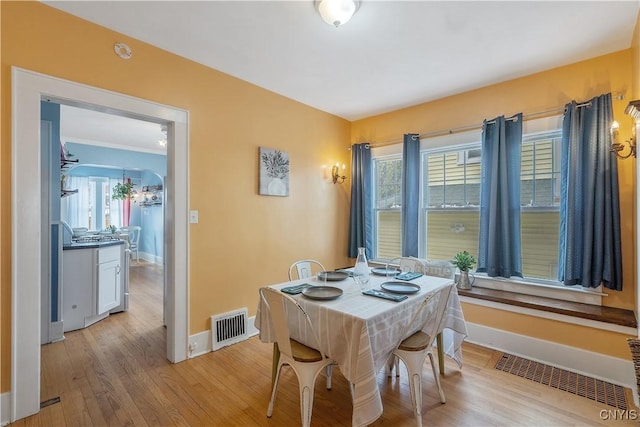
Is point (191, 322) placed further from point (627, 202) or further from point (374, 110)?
point (627, 202)

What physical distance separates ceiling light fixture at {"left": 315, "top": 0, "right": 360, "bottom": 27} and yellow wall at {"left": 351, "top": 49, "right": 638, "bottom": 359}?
1.99 metres

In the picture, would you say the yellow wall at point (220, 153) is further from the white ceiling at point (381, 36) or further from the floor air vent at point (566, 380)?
the floor air vent at point (566, 380)

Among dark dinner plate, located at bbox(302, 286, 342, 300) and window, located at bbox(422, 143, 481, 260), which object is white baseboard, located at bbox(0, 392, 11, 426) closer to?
Result: dark dinner plate, located at bbox(302, 286, 342, 300)

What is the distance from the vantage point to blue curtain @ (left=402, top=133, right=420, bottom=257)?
12.1 feet

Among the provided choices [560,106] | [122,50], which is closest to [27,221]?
[122,50]

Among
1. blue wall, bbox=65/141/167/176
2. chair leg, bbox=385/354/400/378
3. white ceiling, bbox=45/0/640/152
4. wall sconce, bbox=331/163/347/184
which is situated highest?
white ceiling, bbox=45/0/640/152

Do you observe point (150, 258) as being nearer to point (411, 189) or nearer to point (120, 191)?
point (120, 191)

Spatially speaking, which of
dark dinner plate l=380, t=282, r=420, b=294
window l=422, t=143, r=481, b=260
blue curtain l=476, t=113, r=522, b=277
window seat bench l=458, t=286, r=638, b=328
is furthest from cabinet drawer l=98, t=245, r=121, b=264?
blue curtain l=476, t=113, r=522, b=277

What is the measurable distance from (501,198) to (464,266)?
807 millimetres

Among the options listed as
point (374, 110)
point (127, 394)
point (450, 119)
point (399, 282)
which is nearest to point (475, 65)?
point (450, 119)

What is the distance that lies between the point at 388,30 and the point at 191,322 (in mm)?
2990

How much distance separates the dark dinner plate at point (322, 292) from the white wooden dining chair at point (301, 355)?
0.47ft

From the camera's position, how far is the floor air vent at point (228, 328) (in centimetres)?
283

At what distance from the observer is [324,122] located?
4.04 meters
